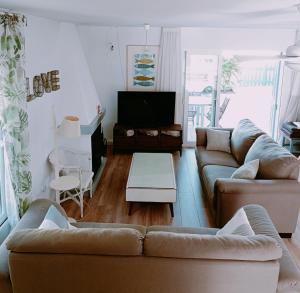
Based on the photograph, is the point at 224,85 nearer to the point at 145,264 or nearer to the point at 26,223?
the point at 26,223

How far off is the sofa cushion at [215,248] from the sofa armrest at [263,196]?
1.46m

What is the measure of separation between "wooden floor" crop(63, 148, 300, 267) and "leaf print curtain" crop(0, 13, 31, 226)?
1.13 meters

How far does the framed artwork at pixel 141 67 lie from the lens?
7031 millimetres

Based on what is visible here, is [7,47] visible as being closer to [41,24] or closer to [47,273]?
[41,24]

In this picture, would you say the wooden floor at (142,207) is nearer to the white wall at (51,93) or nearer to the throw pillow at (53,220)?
the white wall at (51,93)

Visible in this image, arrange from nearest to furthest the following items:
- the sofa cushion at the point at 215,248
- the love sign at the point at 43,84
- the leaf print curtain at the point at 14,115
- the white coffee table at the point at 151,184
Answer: the sofa cushion at the point at 215,248 → the leaf print curtain at the point at 14,115 → the love sign at the point at 43,84 → the white coffee table at the point at 151,184

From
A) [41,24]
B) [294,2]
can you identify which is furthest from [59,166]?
[294,2]

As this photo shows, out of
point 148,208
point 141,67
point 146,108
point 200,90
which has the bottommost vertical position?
point 148,208

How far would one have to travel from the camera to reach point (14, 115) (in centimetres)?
319

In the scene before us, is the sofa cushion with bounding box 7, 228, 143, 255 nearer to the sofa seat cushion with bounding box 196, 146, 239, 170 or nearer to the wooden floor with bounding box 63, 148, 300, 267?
the wooden floor with bounding box 63, 148, 300, 267

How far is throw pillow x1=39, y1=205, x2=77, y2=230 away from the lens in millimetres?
2635

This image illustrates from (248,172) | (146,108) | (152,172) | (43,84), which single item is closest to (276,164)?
(248,172)

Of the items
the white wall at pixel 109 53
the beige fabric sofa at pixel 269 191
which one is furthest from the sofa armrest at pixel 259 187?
the white wall at pixel 109 53

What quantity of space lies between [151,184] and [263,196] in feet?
4.44
